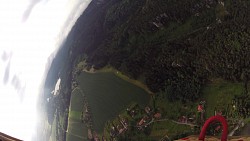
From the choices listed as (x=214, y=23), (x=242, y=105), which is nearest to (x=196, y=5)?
(x=214, y=23)

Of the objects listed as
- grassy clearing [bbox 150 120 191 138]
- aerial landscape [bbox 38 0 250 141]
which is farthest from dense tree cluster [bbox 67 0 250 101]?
grassy clearing [bbox 150 120 191 138]

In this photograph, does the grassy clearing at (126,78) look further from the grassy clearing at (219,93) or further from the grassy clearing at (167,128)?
the grassy clearing at (219,93)

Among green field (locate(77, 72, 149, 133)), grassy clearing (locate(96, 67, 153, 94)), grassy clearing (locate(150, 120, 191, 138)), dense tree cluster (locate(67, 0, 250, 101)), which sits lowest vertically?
grassy clearing (locate(150, 120, 191, 138))

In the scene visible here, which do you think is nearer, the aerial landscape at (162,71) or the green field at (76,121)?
the aerial landscape at (162,71)

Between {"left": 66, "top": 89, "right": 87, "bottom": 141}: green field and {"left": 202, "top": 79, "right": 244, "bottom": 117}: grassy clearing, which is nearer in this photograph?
{"left": 202, "top": 79, "right": 244, "bottom": 117}: grassy clearing

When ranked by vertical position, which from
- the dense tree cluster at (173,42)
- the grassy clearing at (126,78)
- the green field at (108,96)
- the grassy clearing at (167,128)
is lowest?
the grassy clearing at (167,128)

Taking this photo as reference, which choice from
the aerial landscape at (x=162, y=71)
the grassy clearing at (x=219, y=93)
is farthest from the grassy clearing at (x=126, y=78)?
the grassy clearing at (x=219, y=93)

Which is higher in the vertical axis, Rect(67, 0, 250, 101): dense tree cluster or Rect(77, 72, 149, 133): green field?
Rect(67, 0, 250, 101): dense tree cluster

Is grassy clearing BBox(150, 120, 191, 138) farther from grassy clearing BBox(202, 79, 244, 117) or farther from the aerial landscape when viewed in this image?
grassy clearing BBox(202, 79, 244, 117)
